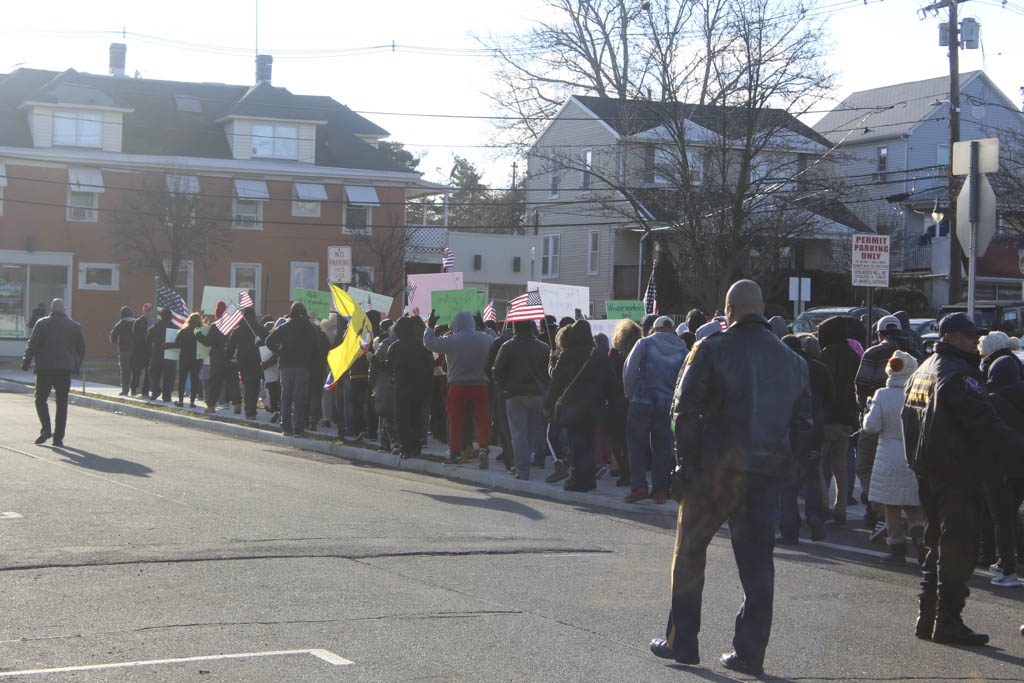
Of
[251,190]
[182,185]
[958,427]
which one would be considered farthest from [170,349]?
[251,190]

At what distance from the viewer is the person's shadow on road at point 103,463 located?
13306mm

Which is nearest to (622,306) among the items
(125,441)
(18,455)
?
(125,441)

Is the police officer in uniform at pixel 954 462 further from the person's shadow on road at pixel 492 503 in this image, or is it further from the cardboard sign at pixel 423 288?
the cardboard sign at pixel 423 288

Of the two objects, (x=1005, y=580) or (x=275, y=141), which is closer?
(x=1005, y=580)

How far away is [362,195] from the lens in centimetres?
4875

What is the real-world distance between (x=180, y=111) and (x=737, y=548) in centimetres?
4629

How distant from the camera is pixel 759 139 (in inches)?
1319

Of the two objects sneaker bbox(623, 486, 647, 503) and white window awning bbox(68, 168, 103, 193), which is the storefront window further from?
sneaker bbox(623, 486, 647, 503)

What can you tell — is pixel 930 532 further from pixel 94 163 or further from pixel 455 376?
pixel 94 163

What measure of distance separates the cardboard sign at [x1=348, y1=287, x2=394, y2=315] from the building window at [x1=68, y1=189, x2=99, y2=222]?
80.3ft

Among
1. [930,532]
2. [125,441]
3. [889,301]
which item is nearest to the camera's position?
[930,532]

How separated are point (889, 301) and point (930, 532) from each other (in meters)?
39.0

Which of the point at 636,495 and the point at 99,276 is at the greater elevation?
the point at 99,276

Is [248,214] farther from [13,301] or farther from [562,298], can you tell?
[562,298]
